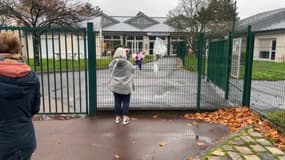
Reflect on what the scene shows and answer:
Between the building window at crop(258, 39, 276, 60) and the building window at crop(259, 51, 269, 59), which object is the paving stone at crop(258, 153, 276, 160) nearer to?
the building window at crop(258, 39, 276, 60)

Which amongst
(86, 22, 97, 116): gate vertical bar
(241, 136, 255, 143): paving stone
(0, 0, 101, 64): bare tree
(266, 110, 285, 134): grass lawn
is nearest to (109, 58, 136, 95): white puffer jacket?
(86, 22, 97, 116): gate vertical bar

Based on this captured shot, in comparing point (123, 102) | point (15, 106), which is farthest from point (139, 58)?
point (15, 106)

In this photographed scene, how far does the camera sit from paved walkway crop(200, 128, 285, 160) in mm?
3707

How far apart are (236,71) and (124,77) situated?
2.98m

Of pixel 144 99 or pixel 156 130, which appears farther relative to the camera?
pixel 144 99

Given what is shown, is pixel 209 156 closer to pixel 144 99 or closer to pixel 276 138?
pixel 276 138

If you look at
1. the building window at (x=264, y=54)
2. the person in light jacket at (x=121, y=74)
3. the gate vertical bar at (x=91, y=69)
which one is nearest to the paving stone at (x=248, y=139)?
the building window at (x=264, y=54)

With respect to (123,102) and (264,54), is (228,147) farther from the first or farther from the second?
(264,54)

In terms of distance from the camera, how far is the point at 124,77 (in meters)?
5.29

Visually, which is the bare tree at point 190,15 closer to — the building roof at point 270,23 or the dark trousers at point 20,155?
the building roof at point 270,23

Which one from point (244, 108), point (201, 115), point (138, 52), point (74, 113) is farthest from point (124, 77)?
point (244, 108)

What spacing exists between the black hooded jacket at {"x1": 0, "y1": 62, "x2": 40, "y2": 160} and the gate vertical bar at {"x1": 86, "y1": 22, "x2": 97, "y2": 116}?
11.1ft

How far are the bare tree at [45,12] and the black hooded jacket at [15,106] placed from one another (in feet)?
54.2

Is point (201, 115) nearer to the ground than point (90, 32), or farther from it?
nearer to the ground
